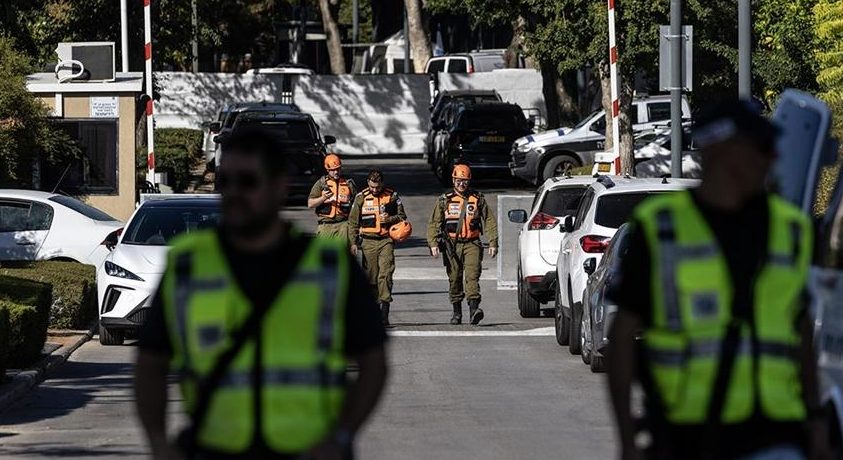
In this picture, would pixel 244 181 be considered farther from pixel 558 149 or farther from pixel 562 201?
pixel 558 149

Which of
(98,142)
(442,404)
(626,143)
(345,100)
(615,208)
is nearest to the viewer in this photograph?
(442,404)

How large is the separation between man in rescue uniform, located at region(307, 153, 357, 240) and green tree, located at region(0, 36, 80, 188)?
7.66m

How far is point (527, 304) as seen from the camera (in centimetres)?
2033

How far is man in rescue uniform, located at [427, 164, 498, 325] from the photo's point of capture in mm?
18922

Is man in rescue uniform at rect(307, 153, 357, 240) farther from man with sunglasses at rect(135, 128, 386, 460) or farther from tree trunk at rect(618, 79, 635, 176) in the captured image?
tree trunk at rect(618, 79, 635, 176)

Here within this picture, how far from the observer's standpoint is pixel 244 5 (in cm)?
6400

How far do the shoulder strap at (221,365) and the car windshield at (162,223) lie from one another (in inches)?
500

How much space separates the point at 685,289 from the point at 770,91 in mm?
30274

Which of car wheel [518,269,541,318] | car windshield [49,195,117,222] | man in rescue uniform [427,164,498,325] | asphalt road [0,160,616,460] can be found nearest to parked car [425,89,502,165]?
car windshield [49,195,117,222]

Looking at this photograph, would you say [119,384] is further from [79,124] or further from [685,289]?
[79,124]

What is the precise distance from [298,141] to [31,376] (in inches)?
806

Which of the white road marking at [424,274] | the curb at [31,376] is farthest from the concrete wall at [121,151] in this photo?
the curb at [31,376]

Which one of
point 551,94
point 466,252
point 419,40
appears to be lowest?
point 466,252

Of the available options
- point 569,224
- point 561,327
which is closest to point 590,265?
point 561,327
